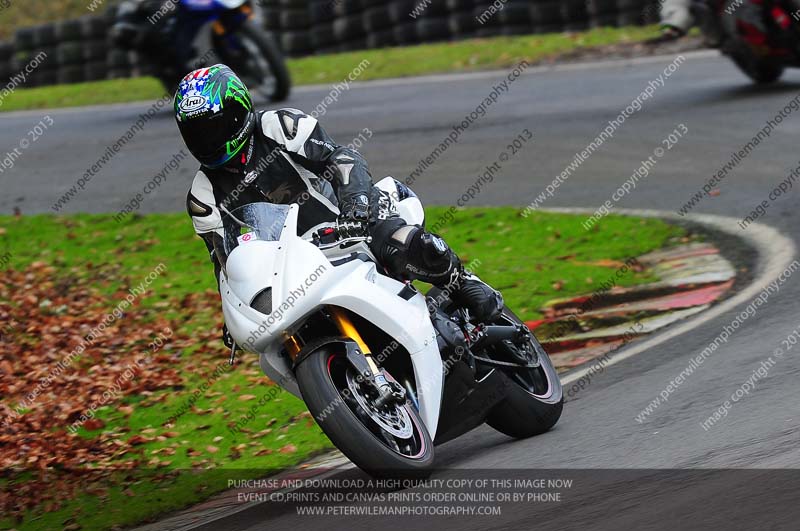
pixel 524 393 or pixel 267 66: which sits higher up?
pixel 524 393

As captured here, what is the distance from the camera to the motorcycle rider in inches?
217

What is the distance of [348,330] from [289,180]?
93 centimetres

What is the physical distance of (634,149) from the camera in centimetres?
1185

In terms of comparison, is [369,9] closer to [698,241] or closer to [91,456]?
[698,241]

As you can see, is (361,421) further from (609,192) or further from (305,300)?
(609,192)

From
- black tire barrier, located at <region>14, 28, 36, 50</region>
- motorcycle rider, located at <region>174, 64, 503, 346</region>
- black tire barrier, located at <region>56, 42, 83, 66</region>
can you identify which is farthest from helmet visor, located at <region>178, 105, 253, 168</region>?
black tire barrier, located at <region>14, 28, 36, 50</region>

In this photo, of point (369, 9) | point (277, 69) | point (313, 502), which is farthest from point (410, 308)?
point (369, 9)

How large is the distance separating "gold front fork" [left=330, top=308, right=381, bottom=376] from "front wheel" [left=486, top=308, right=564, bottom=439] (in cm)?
96

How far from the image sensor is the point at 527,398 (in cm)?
597

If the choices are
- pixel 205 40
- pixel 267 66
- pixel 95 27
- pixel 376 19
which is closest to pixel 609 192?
pixel 267 66

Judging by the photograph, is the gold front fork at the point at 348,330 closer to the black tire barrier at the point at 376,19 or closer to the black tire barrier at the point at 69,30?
the black tire barrier at the point at 376,19

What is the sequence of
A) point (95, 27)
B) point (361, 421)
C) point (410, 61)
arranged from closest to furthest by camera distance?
point (361, 421), point (410, 61), point (95, 27)

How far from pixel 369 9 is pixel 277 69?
5.02 m

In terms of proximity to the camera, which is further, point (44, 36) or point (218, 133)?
point (44, 36)
